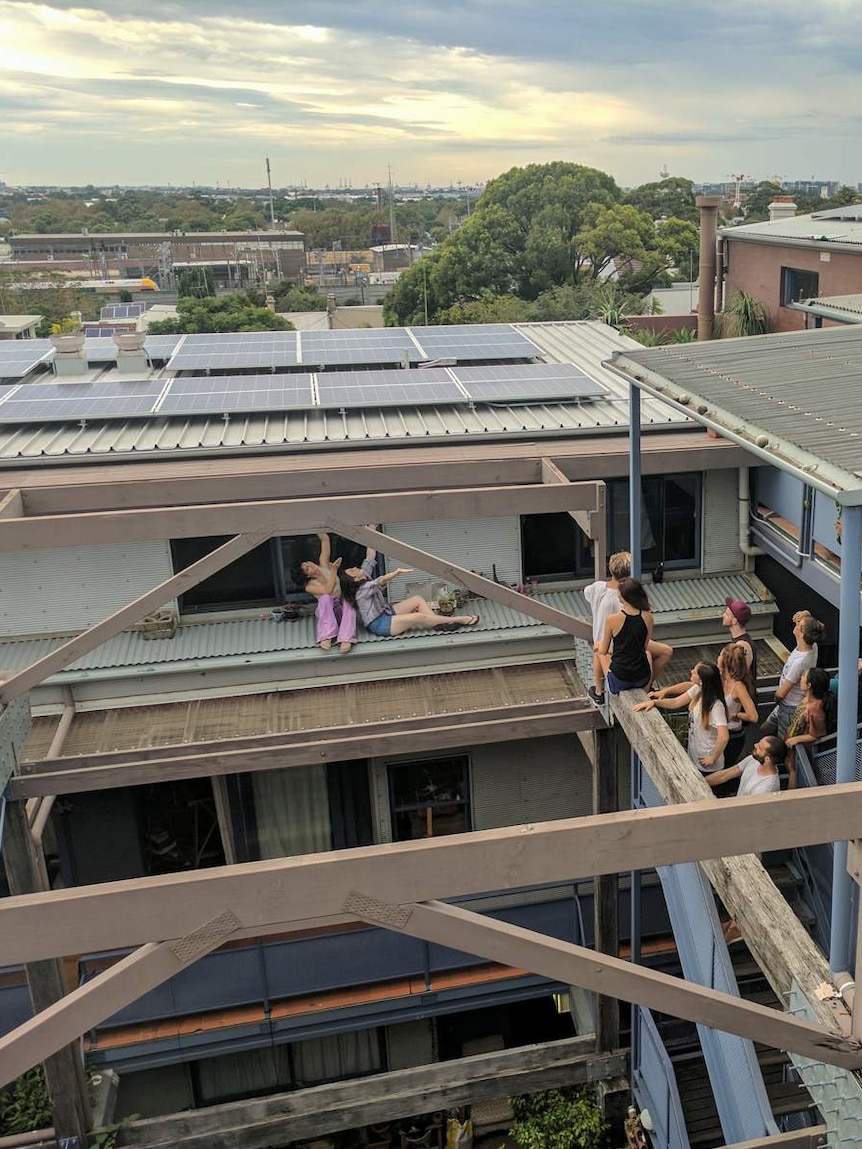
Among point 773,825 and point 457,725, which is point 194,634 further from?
point 773,825

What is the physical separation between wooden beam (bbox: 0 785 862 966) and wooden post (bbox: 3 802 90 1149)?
18.9 feet

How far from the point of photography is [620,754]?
11.2m

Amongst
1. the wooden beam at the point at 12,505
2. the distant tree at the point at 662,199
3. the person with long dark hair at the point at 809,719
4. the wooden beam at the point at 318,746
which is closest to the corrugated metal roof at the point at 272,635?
the wooden beam at the point at 318,746

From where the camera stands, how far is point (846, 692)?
498 cm

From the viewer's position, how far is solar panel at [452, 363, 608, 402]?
12281 mm

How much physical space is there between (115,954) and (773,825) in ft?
28.4

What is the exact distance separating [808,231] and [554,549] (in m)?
17.3

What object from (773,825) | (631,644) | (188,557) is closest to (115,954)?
(188,557)

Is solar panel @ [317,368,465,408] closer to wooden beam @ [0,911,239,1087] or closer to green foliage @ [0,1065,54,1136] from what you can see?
green foliage @ [0,1065,54,1136]

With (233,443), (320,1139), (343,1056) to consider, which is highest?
(233,443)

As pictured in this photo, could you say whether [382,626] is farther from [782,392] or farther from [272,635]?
[782,392]

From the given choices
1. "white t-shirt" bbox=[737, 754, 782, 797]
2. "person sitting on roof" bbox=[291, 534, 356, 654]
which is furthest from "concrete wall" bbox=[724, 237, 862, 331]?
"white t-shirt" bbox=[737, 754, 782, 797]

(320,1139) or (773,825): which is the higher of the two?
(773,825)

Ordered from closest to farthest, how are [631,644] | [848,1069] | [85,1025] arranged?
1. [85,1025]
2. [848,1069]
3. [631,644]
